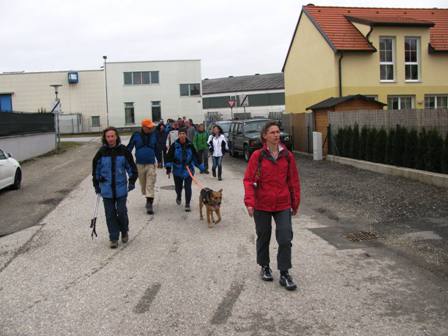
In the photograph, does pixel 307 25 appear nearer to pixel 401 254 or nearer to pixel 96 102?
pixel 401 254

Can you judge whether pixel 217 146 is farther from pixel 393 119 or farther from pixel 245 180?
pixel 245 180

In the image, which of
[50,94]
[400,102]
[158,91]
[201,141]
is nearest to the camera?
[201,141]

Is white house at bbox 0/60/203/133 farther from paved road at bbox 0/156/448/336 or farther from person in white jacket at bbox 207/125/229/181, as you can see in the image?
paved road at bbox 0/156/448/336

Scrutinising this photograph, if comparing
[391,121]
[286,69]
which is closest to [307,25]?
[286,69]

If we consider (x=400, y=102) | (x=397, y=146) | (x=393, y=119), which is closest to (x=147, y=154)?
(x=397, y=146)

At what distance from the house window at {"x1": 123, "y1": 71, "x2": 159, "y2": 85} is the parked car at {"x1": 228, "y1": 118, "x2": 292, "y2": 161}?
3482 centimetres

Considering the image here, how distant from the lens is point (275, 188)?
565cm

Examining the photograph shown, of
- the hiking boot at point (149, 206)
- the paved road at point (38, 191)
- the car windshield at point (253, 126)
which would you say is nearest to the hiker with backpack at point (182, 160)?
the hiking boot at point (149, 206)

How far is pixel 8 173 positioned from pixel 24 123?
11.9 metres

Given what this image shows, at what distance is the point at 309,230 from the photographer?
868cm

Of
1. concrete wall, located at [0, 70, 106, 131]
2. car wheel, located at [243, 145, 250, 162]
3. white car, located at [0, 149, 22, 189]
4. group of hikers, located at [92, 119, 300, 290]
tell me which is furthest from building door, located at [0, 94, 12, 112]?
group of hikers, located at [92, 119, 300, 290]

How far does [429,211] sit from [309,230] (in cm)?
266

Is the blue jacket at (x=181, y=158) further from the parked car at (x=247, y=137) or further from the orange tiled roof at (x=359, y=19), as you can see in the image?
the orange tiled roof at (x=359, y=19)

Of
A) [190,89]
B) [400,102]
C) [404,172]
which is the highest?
[190,89]
